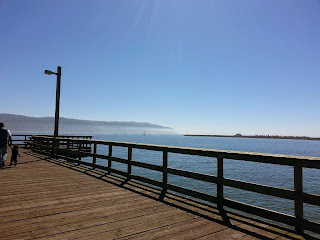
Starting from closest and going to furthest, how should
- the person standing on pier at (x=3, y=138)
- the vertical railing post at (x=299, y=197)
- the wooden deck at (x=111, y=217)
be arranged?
the wooden deck at (x=111, y=217) < the vertical railing post at (x=299, y=197) < the person standing on pier at (x=3, y=138)

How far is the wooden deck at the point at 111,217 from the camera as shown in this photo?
3585 millimetres

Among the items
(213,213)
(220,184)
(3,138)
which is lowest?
(213,213)

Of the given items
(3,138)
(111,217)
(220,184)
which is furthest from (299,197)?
(3,138)

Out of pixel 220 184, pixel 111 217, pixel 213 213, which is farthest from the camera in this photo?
pixel 220 184

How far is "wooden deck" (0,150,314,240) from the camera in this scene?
3.59 metres

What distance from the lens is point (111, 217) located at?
4.29 meters

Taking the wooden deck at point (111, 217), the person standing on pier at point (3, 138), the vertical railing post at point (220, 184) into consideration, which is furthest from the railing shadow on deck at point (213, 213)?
the person standing on pier at point (3, 138)

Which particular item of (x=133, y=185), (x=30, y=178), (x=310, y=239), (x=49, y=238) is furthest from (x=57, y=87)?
(x=310, y=239)

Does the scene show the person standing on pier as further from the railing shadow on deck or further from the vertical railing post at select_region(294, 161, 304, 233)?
the vertical railing post at select_region(294, 161, 304, 233)

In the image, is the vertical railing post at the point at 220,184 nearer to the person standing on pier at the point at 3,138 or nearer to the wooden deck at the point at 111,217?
the wooden deck at the point at 111,217

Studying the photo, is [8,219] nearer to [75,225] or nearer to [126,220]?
[75,225]

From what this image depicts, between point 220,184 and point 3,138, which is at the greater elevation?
point 3,138

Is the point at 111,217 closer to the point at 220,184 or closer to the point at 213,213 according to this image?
the point at 213,213

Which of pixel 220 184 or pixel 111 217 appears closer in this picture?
pixel 111 217
